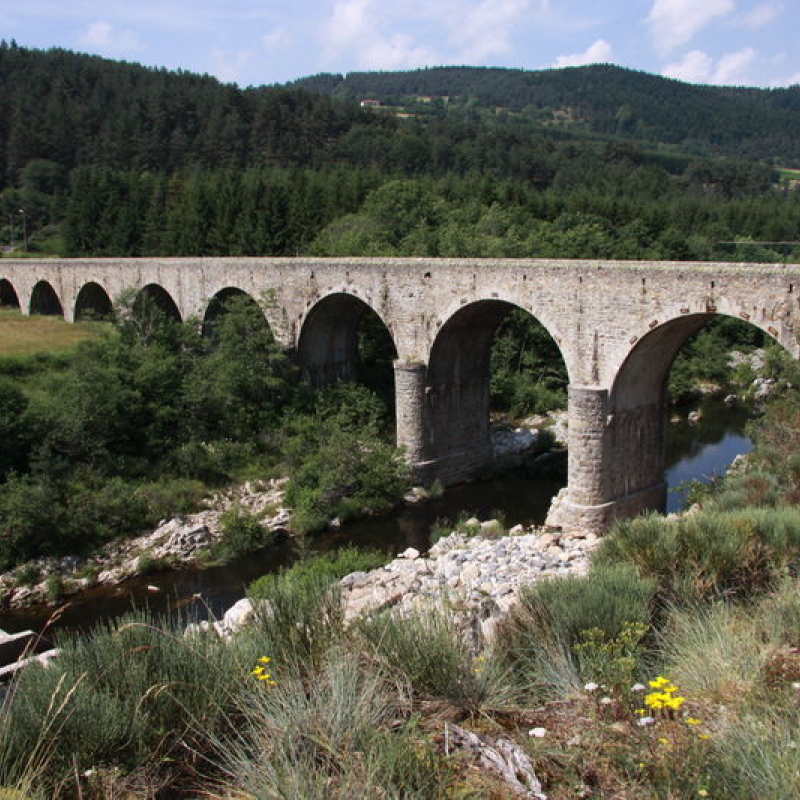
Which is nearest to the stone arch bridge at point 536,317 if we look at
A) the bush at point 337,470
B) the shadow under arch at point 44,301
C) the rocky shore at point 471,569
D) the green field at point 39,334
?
the bush at point 337,470

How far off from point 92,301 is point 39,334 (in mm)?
5692

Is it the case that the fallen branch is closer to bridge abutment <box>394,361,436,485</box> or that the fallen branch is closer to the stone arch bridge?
the stone arch bridge

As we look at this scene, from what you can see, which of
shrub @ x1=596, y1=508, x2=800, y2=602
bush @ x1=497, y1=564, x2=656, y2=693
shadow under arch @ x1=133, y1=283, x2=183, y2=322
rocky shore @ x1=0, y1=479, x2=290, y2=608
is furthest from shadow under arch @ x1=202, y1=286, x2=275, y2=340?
bush @ x1=497, y1=564, x2=656, y2=693

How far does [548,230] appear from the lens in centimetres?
4003

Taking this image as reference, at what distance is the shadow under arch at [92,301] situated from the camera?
3606cm

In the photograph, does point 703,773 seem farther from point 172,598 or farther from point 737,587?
point 172,598

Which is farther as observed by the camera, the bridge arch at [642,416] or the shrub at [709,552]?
the bridge arch at [642,416]

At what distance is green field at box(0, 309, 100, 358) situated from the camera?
2811 cm

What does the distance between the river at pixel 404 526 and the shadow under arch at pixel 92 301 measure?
2153cm

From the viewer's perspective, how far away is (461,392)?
22.0 meters

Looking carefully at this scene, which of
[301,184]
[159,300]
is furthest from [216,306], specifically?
[301,184]

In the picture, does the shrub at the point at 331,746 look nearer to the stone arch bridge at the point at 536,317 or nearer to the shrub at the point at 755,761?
the shrub at the point at 755,761

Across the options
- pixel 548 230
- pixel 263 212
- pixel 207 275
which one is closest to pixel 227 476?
pixel 207 275

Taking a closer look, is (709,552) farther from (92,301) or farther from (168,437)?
(92,301)
